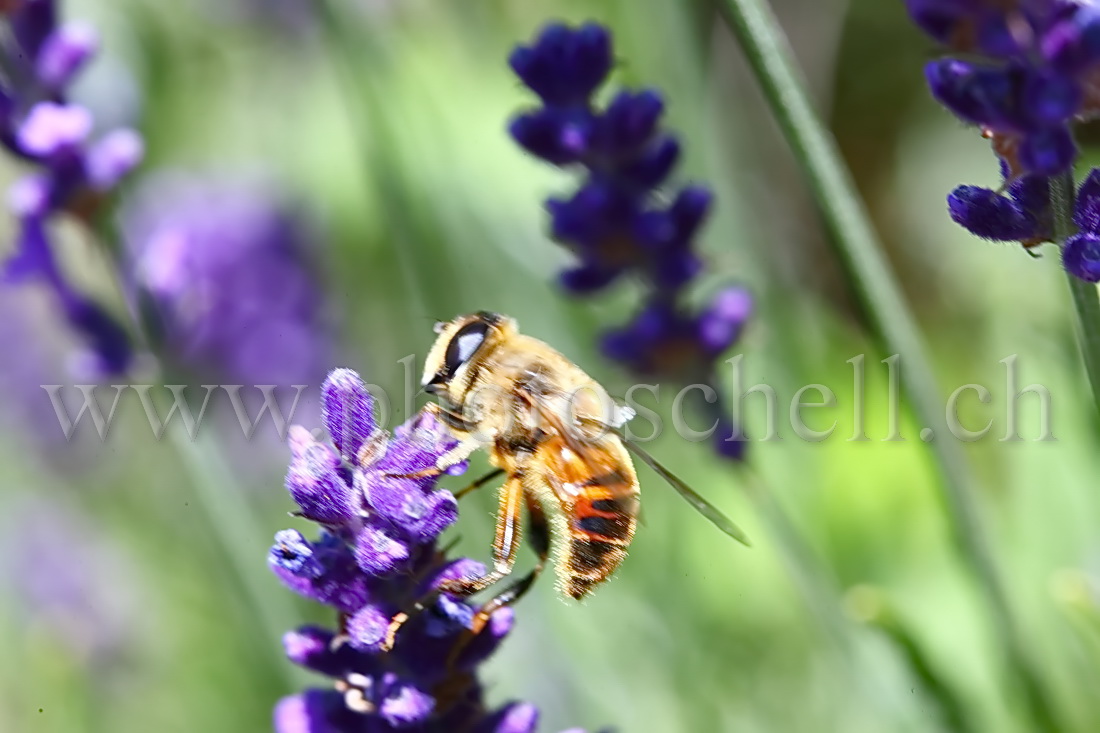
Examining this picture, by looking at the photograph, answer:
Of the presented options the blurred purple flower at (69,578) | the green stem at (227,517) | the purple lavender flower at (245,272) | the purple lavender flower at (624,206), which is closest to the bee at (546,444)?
the purple lavender flower at (624,206)

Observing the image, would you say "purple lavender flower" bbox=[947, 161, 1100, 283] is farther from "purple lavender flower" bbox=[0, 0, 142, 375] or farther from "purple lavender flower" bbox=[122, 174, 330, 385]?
"purple lavender flower" bbox=[122, 174, 330, 385]

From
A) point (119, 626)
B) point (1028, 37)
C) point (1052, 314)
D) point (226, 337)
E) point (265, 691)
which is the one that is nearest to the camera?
point (1028, 37)

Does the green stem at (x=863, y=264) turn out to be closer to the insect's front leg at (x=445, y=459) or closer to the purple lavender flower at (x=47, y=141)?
the insect's front leg at (x=445, y=459)

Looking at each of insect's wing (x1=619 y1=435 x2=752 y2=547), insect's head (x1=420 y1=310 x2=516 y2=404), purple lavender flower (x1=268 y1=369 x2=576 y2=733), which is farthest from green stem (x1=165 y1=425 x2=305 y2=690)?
purple lavender flower (x1=268 y1=369 x2=576 y2=733)

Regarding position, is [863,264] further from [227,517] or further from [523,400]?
[227,517]

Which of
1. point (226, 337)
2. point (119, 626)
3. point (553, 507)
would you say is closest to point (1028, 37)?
point (553, 507)

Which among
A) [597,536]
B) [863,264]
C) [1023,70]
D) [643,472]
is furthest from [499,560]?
[643,472]

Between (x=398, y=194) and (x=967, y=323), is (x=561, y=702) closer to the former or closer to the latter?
(x=398, y=194)
